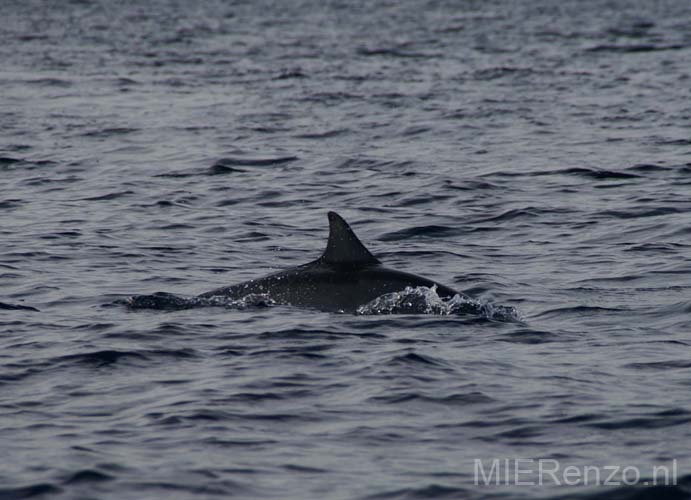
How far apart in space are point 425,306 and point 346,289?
902 mm

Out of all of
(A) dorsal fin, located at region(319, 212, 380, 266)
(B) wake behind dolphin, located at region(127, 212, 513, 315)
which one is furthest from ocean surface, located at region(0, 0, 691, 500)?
(A) dorsal fin, located at region(319, 212, 380, 266)

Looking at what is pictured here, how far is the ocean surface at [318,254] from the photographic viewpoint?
11.2 m

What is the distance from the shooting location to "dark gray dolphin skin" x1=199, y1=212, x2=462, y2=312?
1580 cm

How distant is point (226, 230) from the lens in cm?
2172

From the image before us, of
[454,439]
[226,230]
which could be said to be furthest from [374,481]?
[226,230]

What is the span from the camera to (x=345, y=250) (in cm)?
1598

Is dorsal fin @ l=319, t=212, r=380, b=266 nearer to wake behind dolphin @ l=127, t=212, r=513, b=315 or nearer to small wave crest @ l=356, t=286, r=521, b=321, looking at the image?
wake behind dolphin @ l=127, t=212, r=513, b=315

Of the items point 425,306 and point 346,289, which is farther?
point 346,289

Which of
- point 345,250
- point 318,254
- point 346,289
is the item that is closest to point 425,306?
point 346,289

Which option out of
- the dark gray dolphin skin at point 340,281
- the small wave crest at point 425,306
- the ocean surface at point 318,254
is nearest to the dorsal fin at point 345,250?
the dark gray dolphin skin at point 340,281

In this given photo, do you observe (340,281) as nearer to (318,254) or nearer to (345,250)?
(345,250)

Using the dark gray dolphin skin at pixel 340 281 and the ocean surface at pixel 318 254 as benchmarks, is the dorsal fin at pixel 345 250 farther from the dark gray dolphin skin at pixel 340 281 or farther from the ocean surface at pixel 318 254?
the ocean surface at pixel 318 254

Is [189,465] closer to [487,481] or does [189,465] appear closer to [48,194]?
[487,481]

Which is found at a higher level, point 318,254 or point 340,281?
point 340,281
